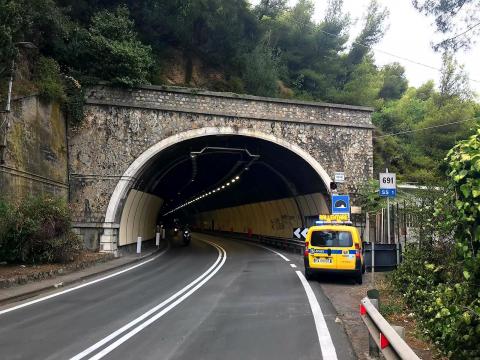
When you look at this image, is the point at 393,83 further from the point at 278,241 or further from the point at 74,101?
the point at 74,101

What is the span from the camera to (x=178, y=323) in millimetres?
7953

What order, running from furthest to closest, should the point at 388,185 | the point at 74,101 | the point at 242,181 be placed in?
the point at 242,181 → the point at 74,101 → the point at 388,185

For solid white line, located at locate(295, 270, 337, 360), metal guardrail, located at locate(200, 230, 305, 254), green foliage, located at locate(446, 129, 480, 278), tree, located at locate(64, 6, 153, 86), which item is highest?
tree, located at locate(64, 6, 153, 86)

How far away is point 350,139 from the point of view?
2564 centimetres

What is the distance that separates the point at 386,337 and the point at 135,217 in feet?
72.9

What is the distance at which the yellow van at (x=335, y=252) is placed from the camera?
1348cm

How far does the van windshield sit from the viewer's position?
13.7m

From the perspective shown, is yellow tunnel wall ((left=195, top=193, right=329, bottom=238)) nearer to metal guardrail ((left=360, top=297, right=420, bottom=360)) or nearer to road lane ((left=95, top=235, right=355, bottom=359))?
road lane ((left=95, top=235, right=355, bottom=359))

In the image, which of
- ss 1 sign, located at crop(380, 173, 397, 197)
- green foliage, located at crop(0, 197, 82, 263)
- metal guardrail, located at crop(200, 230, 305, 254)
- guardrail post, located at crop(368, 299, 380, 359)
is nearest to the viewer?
guardrail post, located at crop(368, 299, 380, 359)

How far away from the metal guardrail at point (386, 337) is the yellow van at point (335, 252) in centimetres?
763

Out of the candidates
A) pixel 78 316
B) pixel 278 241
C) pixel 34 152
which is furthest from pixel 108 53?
pixel 278 241

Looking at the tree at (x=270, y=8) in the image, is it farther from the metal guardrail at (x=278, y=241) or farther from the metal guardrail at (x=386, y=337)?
the metal guardrail at (x=386, y=337)

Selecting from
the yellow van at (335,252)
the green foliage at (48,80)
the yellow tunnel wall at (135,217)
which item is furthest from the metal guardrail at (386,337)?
the yellow tunnel wall at (135,217)

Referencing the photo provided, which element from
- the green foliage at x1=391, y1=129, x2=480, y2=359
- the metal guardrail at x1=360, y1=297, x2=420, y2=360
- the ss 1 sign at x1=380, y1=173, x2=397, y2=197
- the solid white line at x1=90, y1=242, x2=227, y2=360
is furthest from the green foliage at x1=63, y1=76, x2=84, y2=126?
the green foliage at x1=391, y1=129, x2=480, y2=359
